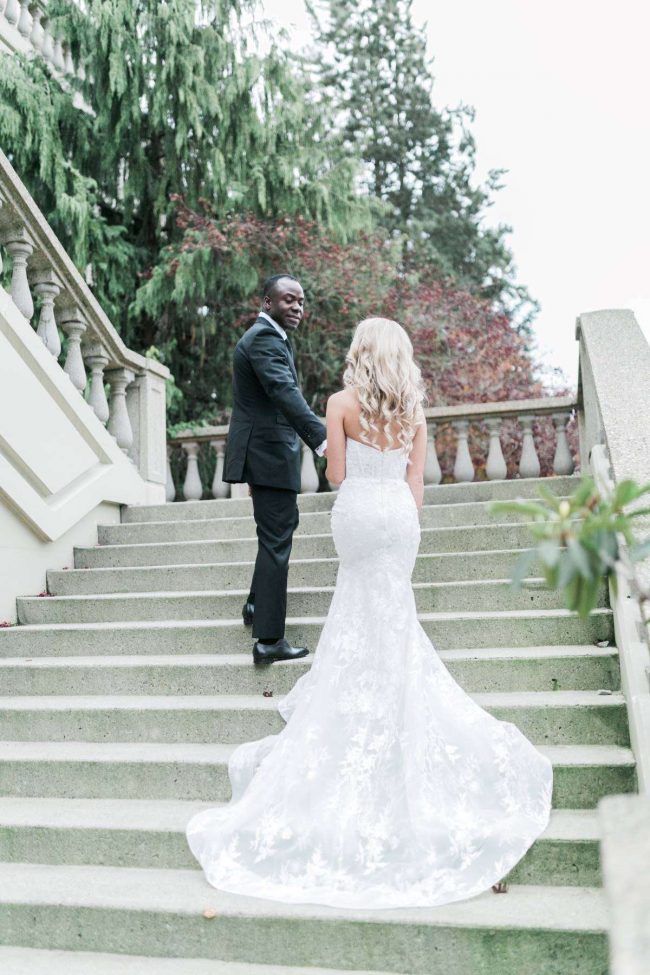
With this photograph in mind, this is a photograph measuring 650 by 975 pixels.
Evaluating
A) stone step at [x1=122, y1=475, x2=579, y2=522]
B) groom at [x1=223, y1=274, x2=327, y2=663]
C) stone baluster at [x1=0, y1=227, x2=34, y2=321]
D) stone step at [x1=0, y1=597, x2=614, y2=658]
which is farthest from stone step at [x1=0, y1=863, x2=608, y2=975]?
stone baluster at [x1=0, y1=227, x2=34, y2=321]

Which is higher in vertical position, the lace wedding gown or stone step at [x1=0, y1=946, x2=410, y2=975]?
the lace wedding gown

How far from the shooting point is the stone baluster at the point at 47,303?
243 inches

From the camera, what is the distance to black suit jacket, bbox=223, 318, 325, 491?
4465mm

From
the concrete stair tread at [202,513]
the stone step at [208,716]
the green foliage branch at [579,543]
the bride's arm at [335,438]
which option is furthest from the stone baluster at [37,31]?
the green foliage branch at [579,543]

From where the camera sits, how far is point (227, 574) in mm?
5660

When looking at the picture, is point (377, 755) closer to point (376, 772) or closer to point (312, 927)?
point (376, 772)

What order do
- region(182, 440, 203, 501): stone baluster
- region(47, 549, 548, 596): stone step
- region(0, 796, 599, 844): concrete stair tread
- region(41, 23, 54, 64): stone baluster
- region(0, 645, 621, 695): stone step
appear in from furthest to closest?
region(41, 23, 54, 64): stone baluster
region(182, 440, 203, 501): stone baluster
region(47, 549, 548, 596): stone step
region(0, 645, 621, 695): stone step
region(0, 796, 599, 844): concrete stair tread

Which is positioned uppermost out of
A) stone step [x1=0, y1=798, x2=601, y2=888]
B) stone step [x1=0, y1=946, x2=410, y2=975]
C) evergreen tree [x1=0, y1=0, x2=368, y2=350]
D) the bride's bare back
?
evergreen tree [x1=0, y1=0, x2=368, y2=350]

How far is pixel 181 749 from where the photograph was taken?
13.5 feet

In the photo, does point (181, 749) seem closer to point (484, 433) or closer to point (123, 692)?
point (123, 692)

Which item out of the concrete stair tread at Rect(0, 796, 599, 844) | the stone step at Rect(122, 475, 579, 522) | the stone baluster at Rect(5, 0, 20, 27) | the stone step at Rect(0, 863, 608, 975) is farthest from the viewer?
the stone baluster at Rect(5, 0, 20, 27)

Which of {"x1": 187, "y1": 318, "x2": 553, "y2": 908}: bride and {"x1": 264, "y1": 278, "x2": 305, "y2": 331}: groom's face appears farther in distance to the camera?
{"x1": 264, "y1": 278, "x2": 305, "y2": 331}: groom's face

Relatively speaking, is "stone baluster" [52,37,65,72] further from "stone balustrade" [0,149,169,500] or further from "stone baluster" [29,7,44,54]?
"stone balustrade" [0,149,169,500]

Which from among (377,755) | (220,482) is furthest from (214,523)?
(377,755)
